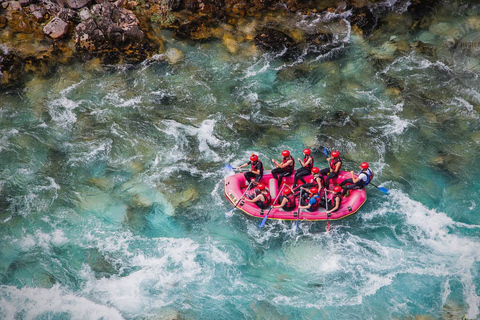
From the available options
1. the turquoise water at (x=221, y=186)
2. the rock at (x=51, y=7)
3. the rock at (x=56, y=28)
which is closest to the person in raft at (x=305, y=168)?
the turquoise water at (x=221, y=186)

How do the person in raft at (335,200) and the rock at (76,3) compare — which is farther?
the rock at (76,3)

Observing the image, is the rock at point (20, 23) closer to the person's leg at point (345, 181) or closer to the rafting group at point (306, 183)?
the rafting group at point (306, 183)

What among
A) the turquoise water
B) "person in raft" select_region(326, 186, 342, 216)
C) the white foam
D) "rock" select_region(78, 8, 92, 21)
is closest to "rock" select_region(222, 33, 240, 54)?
the turquoise water

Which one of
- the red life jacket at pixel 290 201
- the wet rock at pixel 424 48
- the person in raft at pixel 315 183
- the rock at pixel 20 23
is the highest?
the rock at pixel 20 23

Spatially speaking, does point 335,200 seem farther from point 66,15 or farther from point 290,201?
point 66,15

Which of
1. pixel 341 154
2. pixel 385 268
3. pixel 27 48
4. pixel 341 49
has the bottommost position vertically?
pixel 385 268

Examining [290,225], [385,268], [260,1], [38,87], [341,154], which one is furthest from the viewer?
[260,1]

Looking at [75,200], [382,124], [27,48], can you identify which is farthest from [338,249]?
[27,48]

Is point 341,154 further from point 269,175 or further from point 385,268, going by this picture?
point 385,268
